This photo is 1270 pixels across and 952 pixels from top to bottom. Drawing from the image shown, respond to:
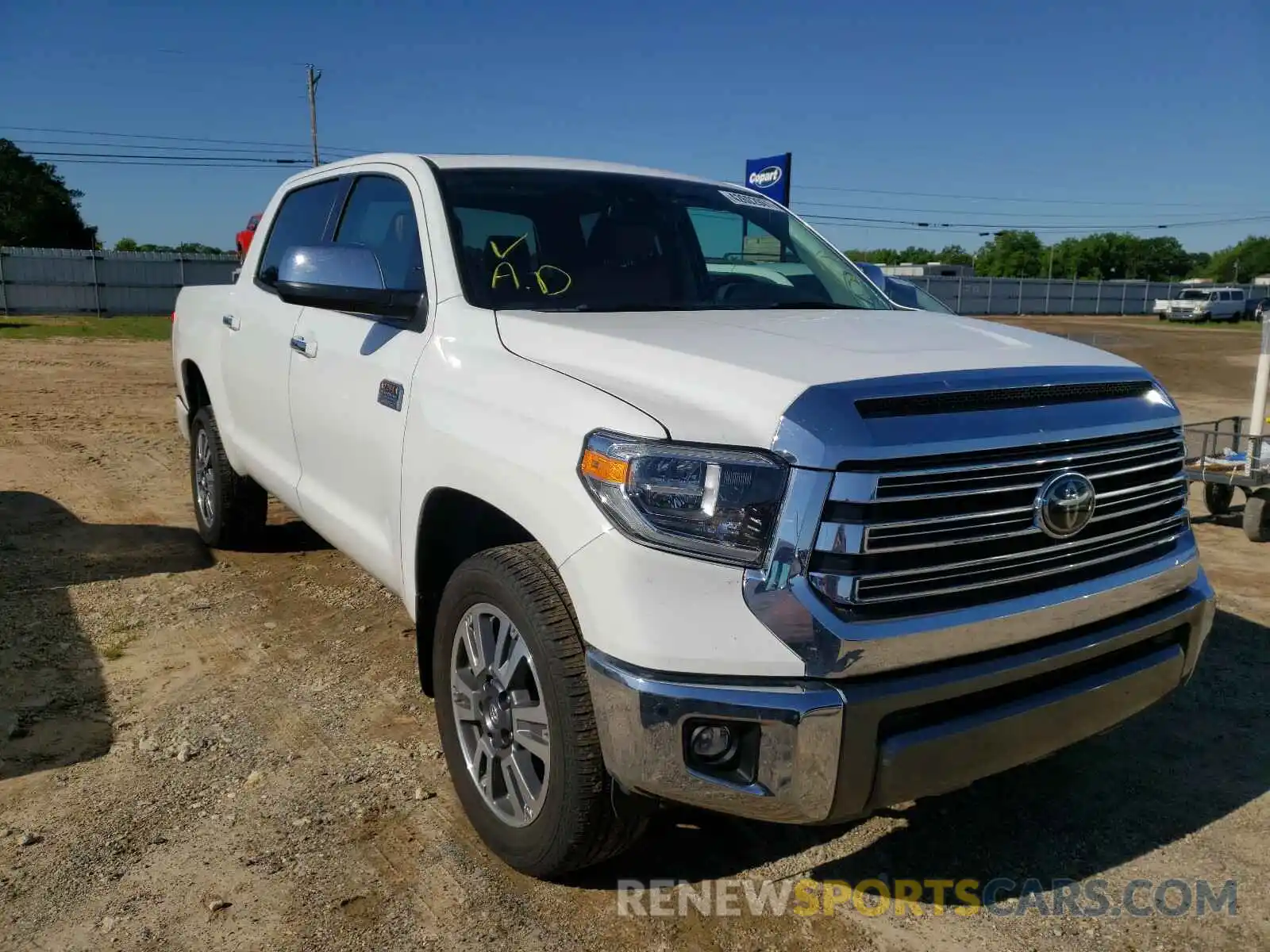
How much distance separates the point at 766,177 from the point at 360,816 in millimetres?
10779

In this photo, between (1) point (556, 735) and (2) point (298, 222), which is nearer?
(1) point (556, 735)

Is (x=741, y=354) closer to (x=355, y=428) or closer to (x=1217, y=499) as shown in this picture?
(x=355, y=428)

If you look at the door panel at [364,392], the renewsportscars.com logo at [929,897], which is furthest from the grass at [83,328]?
the renewsportscars.com logo at [929,897]

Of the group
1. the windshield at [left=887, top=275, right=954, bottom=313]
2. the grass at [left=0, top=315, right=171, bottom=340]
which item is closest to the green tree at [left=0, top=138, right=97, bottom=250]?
the grass at [left=0, top=315, right=171, bottom=340]

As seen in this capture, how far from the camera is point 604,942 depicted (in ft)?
8.13

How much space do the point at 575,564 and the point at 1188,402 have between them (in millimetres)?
15224

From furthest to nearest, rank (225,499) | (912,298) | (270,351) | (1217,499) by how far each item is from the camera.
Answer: (1217,499) → (225,499) → (912,298) → (270,351)

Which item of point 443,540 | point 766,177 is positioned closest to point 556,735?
point 443,540

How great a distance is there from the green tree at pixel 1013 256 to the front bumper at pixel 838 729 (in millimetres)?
125832

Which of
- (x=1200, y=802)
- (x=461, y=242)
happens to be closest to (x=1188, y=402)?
(x=1200, y=802)

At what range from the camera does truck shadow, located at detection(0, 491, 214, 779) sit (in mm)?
3488

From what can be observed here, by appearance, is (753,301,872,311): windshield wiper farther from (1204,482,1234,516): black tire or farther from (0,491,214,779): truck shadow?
(1204,482,1234,516): black tire

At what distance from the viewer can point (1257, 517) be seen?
6297mm

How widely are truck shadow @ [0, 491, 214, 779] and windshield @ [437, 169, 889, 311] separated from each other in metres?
2.09
